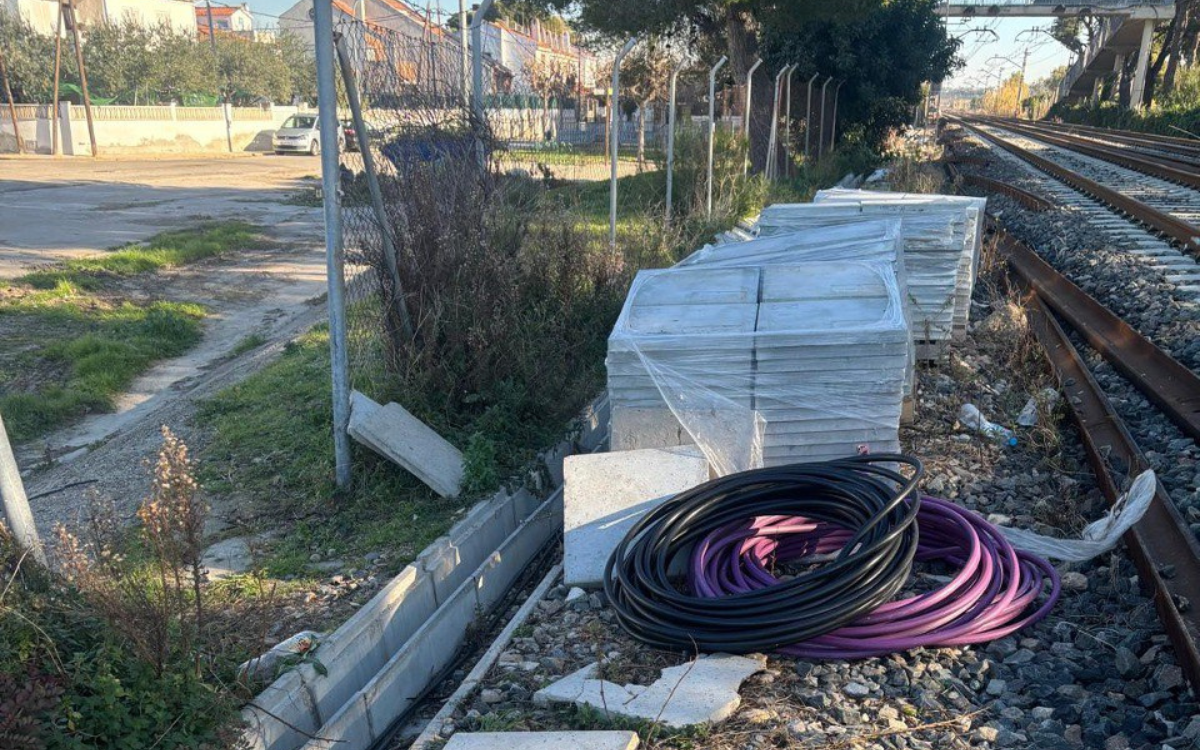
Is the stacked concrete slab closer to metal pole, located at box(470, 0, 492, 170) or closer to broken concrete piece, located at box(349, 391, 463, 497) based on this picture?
metal pole, located at box(470, 0, 492, 170)

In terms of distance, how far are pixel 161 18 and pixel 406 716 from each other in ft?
234

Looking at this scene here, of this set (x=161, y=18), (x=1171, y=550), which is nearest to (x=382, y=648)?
(x=1171, y=550)

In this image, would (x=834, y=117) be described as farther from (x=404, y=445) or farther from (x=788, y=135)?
(x=404, y=445)

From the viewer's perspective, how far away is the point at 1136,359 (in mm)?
7473

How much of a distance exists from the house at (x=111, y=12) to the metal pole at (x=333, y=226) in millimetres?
49988

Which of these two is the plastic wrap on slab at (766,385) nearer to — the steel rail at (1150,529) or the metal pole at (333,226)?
the steel rail at (1150,529)

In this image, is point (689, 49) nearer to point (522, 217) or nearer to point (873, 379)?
point (522, 217)

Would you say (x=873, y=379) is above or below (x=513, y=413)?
above

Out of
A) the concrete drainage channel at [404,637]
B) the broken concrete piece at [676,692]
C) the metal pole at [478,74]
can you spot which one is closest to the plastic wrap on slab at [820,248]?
the metal pole at [478,74]

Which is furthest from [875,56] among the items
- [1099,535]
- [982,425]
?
[1099,535]

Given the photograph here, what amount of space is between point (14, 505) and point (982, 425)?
18.2ft

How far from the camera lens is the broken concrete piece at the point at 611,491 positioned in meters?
4.81

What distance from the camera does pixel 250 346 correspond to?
379 inches

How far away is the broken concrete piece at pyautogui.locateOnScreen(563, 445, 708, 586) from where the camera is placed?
4812 mm
